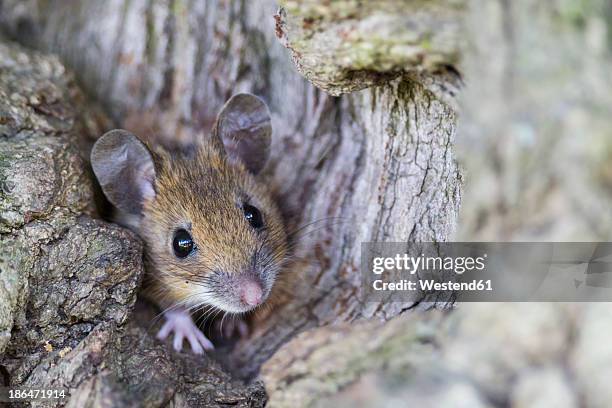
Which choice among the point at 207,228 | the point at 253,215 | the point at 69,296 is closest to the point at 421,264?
the point at 253,215

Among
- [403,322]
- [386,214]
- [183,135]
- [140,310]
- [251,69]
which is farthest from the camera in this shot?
[183,135]

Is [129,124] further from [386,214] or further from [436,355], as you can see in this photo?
[436,355]

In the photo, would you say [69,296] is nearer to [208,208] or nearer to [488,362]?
[208,208]

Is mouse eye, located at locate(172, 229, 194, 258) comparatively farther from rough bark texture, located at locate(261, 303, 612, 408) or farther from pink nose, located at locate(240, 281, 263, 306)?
rough bark texture, located at locate(261, 303, 612, 408)

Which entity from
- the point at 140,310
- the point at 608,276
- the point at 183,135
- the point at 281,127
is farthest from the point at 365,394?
the point at 183,135

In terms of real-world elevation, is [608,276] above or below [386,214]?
below

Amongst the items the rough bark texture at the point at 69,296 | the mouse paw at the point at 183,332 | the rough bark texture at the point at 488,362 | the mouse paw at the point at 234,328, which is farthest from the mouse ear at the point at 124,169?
the rough bark texture at the point at 488,362
